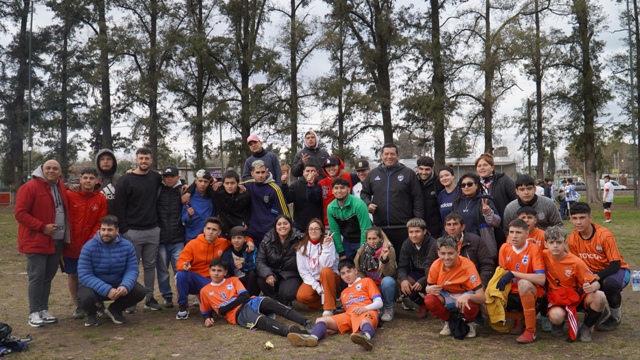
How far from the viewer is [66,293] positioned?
316 inches

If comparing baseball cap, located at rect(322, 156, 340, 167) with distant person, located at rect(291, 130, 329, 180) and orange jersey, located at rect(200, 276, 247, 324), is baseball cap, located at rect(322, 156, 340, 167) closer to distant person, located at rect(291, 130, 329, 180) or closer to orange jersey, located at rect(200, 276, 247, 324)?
distant person, located at rect(291, 130, 329, 180)

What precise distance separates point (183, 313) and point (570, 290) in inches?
169

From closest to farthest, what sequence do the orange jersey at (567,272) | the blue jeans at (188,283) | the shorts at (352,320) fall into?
the orange jersey at (567,272) < the shorts at (352,320) < the blue jeans at (188,283)

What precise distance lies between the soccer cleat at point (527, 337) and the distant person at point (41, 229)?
5.10m

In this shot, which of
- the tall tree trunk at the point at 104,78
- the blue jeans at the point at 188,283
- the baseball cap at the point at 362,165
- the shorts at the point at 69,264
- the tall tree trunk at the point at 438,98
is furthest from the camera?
the tall tree trunk at the point at 104,78

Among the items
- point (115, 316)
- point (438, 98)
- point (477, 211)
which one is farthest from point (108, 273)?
point (438, 98)

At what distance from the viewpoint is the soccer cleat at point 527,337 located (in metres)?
5.19

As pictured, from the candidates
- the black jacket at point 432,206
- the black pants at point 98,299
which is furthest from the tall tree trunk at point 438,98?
the black pants at point 98,299

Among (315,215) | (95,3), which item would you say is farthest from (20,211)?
(95,3)

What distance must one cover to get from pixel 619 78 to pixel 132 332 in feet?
97.0

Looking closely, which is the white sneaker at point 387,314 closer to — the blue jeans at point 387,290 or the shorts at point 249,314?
the blue jeans at point 387,290

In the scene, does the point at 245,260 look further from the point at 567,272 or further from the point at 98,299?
the point at 567,272

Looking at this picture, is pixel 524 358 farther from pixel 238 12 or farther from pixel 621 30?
pixel 621 30

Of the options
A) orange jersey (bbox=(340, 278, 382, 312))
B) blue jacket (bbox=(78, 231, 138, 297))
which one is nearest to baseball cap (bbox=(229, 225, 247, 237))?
blue jacket (bbox=(78, 231, 138, 297))
